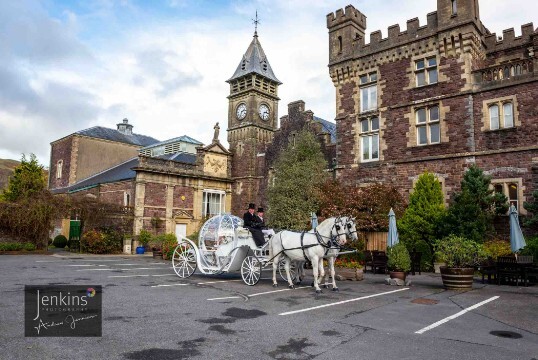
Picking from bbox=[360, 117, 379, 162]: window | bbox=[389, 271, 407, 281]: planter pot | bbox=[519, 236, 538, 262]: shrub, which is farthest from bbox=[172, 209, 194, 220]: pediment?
bbox=[519, 236, 538, 262]: shrub

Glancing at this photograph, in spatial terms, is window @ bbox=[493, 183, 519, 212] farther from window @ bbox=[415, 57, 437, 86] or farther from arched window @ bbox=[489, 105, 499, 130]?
window @ bbox=[415, 57, 437, 86]

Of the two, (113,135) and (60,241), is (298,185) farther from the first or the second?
(113,135)

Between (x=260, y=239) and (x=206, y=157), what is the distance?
22.6 m

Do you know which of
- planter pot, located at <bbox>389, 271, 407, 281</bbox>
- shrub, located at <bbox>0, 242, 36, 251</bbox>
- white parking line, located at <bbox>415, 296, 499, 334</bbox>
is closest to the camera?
white parking line, located at <bbox>415, 296, 499, 334</bbox>

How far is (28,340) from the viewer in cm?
570

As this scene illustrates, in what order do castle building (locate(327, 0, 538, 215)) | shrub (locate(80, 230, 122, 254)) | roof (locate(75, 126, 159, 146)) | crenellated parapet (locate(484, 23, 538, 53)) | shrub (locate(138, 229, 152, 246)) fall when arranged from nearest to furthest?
castle building (locate(327, 0, 538, 215)), crenellated parapet (locate(484, 23, 538, 53)), shrub (locate(80, 230, 122, 254)), shrub (locate(138, 229, 152, 246)), roof (locate(75, 126, 159, 146))

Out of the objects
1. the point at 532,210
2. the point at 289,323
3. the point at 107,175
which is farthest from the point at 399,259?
the point at 107,175

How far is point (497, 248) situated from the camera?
16.1 meters

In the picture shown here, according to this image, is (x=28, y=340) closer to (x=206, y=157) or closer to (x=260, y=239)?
(x=260, y=239)

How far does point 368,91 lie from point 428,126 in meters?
4.41

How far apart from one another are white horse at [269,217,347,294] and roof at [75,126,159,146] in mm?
35694

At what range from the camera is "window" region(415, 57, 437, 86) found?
810 inches

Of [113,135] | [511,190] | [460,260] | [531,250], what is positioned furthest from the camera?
[113,135]

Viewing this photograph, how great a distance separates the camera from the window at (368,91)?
74.8ft
